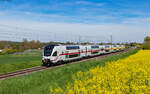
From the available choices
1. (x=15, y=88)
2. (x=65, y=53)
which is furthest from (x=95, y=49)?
(x=15, y=88)

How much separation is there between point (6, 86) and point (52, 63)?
1302cm

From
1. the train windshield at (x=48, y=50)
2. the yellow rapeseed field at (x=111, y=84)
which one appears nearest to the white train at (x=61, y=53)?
the train windshield at (x=48, y=50)

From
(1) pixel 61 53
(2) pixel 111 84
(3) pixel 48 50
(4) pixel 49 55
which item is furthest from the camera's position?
(1) pixel 61 53

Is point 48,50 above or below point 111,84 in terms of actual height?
above

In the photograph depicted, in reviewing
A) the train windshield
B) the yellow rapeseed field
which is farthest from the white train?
the yellow rapeseed field

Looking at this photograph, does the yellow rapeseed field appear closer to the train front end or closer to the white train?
the train front end

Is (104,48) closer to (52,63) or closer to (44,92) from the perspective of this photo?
(52,63)

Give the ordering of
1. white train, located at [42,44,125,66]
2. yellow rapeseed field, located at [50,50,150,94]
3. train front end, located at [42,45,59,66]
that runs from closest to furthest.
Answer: yellow rapeseed field, located at [50,50,150,94], train front end, located at [42,45,59,66], white train, located at [42,44,125,66]

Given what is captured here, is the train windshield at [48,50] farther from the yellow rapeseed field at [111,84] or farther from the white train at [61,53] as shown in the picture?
the yellow rapeseed field at [111,84]

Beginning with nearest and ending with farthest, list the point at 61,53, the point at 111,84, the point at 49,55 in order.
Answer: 1. the point at 111,84
2. the point at 49,55
3. the point at 61,53

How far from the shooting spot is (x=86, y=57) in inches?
1420

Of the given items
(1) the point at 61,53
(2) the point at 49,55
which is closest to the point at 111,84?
(2) the point at 49,55

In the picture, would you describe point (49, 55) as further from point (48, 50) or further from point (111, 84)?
point (111, 84)

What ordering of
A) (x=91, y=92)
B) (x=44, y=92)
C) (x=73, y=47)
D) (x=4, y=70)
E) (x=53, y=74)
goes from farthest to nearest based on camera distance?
1. (x=73, y=47)
2. (x=4, y=70)
3. (x=53, y=74)
4. (x=44, y=92)
5. (x=91, y=92)
